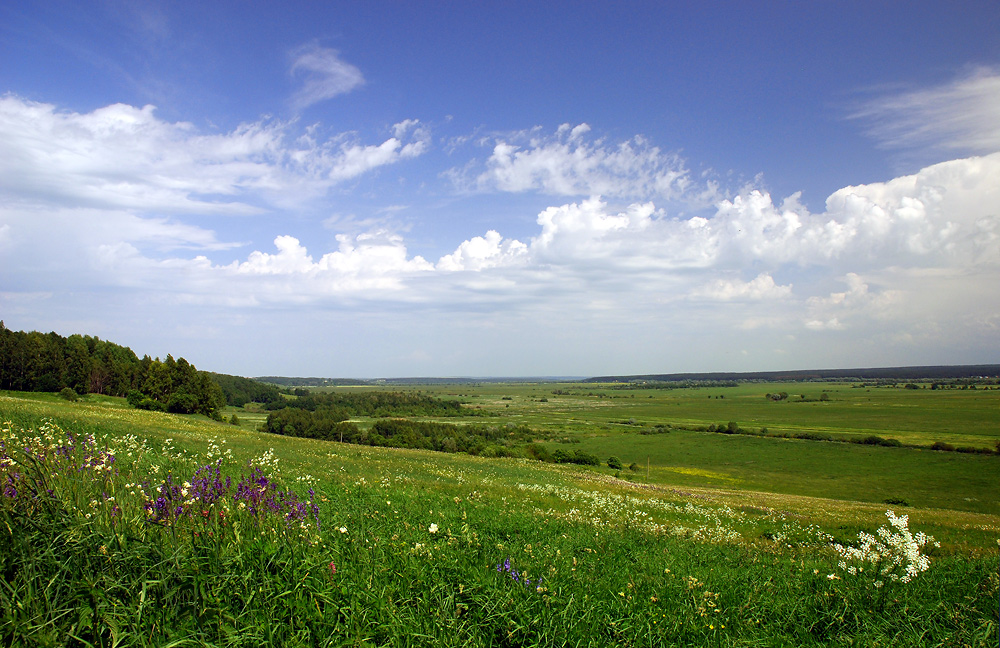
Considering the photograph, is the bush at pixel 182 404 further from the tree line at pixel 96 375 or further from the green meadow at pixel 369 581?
the green meadow at pixel 369 581

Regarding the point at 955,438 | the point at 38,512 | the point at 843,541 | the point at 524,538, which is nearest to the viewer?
the point at 38,512

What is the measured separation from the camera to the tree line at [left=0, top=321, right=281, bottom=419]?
2815 inches

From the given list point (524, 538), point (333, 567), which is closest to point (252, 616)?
point (333, 567)

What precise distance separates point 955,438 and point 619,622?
5254 inches

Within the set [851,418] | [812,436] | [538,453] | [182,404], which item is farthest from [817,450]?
[182,404]

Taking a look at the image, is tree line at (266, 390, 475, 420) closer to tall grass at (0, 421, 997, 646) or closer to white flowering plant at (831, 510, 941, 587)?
tall grass at (0, 421, 997, 646)

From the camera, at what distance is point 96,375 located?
274 ft

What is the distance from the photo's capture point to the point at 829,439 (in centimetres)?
10469

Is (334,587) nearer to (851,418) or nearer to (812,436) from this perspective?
(812,436)

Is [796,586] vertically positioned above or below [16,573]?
below

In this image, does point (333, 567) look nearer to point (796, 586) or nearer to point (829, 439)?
point (796, 586)

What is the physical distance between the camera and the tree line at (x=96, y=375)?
7150 cm

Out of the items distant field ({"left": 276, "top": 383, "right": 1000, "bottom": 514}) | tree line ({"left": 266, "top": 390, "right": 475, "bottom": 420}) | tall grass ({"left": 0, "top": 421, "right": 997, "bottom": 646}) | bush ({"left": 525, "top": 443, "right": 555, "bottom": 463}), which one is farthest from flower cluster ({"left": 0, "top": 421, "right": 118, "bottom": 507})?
tree line ({"left": 266, "top": 390, "right": 475, "bottom": 420})

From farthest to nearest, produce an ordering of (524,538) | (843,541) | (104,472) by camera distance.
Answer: (843,541) < (524,538) < (104,472)
